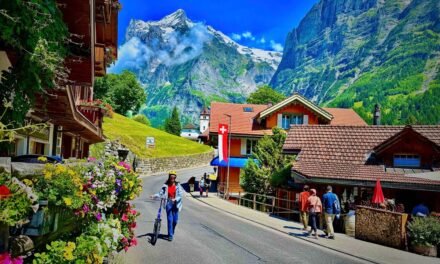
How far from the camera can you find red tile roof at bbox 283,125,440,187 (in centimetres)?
2051

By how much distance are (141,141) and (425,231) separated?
2126 inches

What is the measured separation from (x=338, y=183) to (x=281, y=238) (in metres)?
6.36

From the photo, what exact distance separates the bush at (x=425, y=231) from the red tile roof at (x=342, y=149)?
154 inches

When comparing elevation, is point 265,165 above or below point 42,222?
above

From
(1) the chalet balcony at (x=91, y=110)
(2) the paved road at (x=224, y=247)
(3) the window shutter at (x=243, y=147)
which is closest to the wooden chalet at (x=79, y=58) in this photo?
(1) the chalet balcony at (x=91, y=110)

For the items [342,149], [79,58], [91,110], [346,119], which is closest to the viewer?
[79,58]

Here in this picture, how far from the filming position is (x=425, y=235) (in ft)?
46.2

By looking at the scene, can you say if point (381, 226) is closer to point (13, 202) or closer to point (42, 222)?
point (42, 222)

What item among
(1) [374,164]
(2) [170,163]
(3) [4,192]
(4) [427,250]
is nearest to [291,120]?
(1) [374,164]

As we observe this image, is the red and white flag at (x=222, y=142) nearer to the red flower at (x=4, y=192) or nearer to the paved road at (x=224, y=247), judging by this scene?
the paved road at (x=224, y=247)

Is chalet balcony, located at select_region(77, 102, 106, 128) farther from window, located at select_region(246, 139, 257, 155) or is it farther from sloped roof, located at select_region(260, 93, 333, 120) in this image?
sloped roof, located at select_region(260, 93, 333, 120)

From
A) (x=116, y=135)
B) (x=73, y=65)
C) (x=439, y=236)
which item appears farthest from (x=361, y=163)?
(x=116, y=135)

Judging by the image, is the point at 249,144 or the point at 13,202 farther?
the point at 249,144

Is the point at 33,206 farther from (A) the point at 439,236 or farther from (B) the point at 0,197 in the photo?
(A) the point at 439,236
